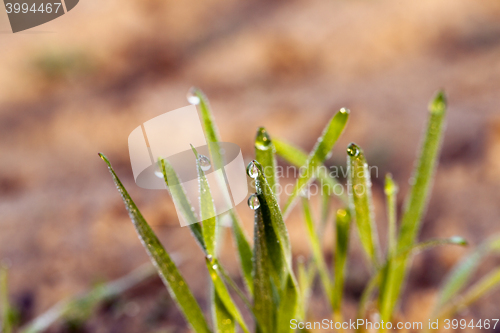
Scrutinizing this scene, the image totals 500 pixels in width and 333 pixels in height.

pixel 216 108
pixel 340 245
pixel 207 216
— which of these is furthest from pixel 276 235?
pixel 216 108

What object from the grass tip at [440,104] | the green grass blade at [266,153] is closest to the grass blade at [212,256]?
the green grass blade at [266,153]

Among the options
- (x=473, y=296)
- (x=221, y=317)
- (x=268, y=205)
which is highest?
(x=268, y=205)

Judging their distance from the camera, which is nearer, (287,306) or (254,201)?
(254,201)

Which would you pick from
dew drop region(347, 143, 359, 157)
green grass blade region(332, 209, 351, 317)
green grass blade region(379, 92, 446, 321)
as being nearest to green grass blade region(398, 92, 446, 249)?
green grass blade region(379, 92, 446, 321)

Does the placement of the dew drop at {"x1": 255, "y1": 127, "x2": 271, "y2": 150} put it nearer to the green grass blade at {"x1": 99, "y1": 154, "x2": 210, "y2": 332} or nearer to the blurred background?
the green grass blade at {"x1": 99, "y1": 154, "x2": 210, "y2": 332}

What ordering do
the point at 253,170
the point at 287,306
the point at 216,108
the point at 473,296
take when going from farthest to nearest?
the point at 216,108
the point at 473,296
the point at 287,306
the point at 253,170

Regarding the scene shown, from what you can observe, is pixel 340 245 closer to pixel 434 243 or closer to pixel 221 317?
pixel 434 243

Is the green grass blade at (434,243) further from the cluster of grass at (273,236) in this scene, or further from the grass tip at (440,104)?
the grass tip at (440,104)
